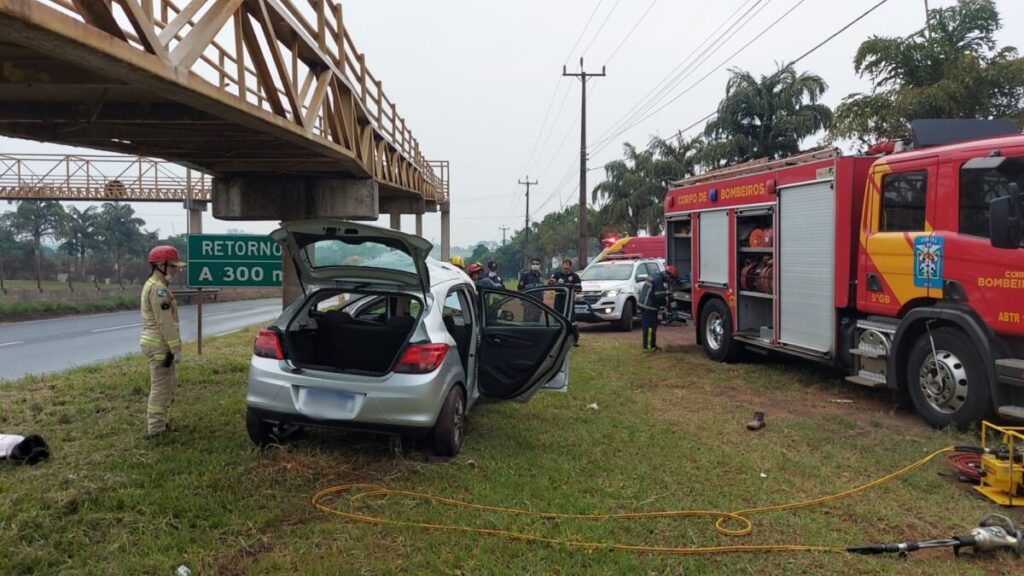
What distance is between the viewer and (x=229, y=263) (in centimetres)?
976

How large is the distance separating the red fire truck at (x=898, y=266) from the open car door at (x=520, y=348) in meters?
3.45

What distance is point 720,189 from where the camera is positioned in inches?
408

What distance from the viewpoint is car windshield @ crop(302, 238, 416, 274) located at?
555 cm

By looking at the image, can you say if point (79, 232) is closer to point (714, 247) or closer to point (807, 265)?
point (714, 247)

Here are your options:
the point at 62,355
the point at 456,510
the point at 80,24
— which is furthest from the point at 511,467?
the point at 62,355

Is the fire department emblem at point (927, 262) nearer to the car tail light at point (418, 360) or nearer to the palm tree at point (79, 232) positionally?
the car tail light at point (418, 360)

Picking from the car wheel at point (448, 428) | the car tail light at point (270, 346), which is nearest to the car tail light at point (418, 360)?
the car wheel at point (448, 428)

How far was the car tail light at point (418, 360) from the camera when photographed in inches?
195

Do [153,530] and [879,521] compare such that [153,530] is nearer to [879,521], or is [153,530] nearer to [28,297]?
[879,521]

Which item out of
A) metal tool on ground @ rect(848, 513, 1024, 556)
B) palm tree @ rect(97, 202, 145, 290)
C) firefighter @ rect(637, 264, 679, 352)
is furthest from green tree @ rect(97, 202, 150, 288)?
metal tool on ground @ rect(848, 513, 1024, 556)

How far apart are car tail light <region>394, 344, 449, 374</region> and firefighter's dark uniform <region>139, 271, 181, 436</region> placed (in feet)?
6.97

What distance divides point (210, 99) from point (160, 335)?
2116 mm

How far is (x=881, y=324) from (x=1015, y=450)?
2507mm

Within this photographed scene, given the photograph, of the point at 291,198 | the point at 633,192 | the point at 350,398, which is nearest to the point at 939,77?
the point at 291,198
